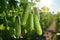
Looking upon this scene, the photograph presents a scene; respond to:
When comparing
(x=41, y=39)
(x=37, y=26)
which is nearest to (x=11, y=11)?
(x=37, y=26)

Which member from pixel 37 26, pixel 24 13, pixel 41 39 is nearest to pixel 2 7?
pixel 24 13

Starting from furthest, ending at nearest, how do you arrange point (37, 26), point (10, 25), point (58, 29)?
point (58, 29), point (10, 25), point (37, 26)

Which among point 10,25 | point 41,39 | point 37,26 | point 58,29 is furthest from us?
point 41,39

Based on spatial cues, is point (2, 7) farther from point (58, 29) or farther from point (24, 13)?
point (58, 29)

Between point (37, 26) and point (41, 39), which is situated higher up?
point (37, 26)

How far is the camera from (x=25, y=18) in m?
2.57

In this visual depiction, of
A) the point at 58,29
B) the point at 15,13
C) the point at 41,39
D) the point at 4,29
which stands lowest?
the point at 41,39

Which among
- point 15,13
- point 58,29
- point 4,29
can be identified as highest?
point 15,13

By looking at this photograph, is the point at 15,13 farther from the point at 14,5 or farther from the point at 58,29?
the point at 58,29

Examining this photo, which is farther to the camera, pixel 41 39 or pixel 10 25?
pixel 41 39

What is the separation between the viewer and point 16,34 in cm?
267

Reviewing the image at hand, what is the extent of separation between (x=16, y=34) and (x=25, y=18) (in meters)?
0.22

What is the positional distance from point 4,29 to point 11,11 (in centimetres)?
25

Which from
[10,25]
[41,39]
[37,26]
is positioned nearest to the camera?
[37,26]
